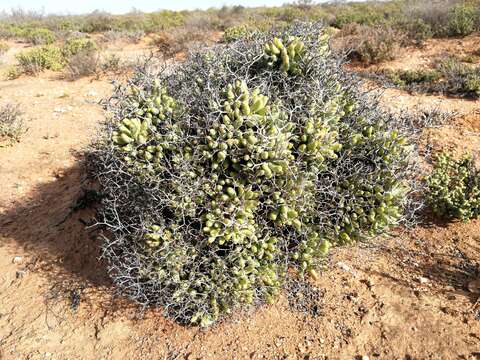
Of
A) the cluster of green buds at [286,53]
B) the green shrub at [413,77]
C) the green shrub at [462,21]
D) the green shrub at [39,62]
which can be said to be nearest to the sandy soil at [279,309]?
the cluster of green buds at [286,53]

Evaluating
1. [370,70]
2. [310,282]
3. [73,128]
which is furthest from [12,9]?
[310,282]

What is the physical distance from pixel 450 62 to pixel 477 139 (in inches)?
127

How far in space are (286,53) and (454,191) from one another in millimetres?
2507

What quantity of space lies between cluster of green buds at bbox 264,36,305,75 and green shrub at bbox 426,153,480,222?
87.1 inches

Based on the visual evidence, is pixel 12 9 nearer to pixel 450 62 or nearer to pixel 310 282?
pixel 450 62

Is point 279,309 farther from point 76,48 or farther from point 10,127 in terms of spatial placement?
point 76,48

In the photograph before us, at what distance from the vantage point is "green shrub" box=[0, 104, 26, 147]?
6469mm

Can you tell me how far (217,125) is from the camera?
248 centimetres

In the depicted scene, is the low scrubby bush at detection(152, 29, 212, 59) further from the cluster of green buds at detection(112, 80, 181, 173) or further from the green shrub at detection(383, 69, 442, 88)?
the cluster of green buds at detection(112, 80, 181, 173)

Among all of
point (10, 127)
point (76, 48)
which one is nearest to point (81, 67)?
point (76, 48)

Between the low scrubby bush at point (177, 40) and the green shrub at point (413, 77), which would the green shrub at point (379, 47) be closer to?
the green shrub at point (413, 77)

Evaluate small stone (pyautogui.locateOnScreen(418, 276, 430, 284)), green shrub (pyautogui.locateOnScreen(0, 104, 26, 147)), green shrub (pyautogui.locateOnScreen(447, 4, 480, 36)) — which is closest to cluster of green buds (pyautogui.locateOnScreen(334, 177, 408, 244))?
small stone (pyautogui.locateOnScreen(418, 276, 430, 284))

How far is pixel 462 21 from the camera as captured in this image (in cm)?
966

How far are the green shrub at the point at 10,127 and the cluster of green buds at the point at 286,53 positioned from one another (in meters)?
5.68
